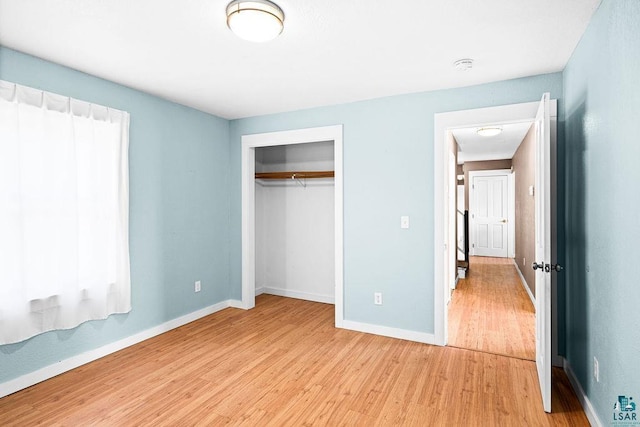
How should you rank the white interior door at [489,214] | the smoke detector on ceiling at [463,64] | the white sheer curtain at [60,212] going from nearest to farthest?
the white sheer curtain at [60,212], the smoke detector on ceiling at [463,64], the white interior door at [489,214]

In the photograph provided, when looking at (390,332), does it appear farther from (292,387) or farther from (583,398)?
(583,398)

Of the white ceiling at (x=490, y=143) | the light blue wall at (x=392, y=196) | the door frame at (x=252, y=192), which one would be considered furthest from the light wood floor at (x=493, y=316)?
the white ceiling at (x=490, y=143)

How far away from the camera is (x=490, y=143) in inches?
251

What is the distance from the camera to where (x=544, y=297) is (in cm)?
229

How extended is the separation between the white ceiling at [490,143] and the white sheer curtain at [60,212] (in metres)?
3.75

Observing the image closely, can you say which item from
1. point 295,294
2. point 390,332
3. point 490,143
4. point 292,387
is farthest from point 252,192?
point 490,143

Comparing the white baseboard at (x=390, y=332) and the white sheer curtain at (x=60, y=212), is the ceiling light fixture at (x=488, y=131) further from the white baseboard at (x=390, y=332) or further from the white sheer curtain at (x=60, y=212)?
the white sheer curtain at (x=60, y=212)

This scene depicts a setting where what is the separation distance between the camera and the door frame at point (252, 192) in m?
3.80

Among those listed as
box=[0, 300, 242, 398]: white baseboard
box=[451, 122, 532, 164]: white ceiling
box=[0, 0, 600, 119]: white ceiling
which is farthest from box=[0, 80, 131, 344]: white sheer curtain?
box=[451, 122, 532, 164]: white ceiling

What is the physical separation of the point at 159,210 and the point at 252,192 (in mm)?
1201

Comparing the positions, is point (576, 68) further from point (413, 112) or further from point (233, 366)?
point (233, 366)

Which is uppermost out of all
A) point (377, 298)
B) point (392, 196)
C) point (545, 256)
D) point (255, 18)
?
point (255, 18)

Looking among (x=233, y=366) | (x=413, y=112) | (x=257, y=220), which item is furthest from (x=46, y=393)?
(x=413, y=112)

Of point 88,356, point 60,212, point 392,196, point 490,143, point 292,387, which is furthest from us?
point 490,143
